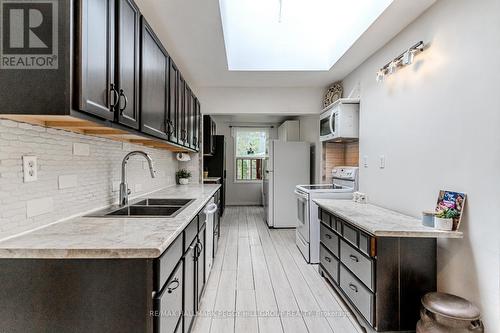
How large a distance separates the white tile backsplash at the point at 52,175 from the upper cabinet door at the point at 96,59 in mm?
399

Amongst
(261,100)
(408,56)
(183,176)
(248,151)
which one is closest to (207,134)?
(183,176)

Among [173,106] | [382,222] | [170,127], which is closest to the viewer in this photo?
[382,222]

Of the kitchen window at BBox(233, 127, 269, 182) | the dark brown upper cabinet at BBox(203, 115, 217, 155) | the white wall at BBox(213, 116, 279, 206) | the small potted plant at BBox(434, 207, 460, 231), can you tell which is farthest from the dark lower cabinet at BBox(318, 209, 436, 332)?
the kitchen window at BBox(233, 127, 269, 182)

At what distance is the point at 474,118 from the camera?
1733 mm

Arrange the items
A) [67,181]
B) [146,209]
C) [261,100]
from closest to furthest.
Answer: [67,181]
[146,209]
[261,100]

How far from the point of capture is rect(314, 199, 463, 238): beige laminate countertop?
71.3 inches

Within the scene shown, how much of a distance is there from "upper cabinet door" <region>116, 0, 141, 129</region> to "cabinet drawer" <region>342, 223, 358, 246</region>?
175 centimetres

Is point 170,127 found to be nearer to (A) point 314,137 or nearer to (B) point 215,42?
(B) point 215,42

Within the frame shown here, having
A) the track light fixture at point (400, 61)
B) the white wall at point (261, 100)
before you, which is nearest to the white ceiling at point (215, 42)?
the white wall at point (261, 100)

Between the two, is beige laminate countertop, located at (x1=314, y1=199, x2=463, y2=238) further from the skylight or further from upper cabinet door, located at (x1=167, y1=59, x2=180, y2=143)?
the skylight

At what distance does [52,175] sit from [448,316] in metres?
2.29

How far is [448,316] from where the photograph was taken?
154 cm

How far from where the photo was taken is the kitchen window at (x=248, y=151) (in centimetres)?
805

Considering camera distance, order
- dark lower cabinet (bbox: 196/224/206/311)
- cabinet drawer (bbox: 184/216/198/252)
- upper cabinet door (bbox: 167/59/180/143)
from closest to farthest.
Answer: cabinet drawer (bbox: 184/216/198/252) < dark lower cabinet (bbox: 196/224/206/311) < upper cabinet door (bbox: 167/59/180/143)
